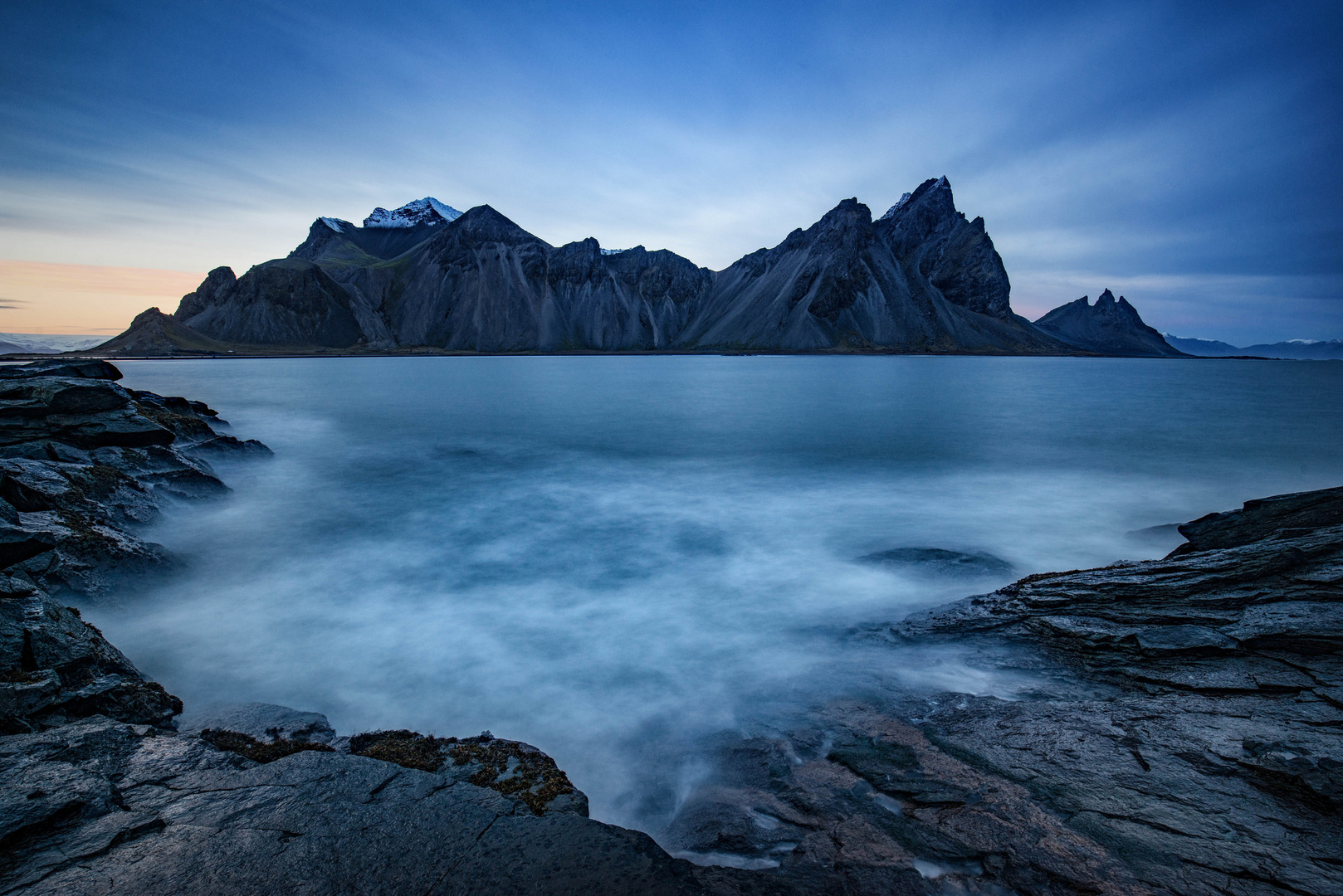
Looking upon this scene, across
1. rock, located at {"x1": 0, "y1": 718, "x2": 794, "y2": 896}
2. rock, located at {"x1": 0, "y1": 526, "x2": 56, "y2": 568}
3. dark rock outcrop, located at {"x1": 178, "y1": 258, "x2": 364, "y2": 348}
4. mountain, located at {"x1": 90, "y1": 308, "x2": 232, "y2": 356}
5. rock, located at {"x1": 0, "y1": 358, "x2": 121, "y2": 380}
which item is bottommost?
rock, located at {"x1": 0, "y1": 718, "x2": 794, "y2": 896}

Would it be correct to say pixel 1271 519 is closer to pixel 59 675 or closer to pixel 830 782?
pixel 830 782

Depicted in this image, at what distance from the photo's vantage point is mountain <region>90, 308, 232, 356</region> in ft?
372

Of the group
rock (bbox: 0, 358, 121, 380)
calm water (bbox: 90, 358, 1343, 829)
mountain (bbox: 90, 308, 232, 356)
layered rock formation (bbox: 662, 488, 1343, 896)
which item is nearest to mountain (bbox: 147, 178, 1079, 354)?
mountain (bbox: 90, 308, 232, 356)

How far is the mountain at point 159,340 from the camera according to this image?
113312mm

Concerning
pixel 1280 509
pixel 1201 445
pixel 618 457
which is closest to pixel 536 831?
pixel 1280 509

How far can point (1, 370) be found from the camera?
757 inches

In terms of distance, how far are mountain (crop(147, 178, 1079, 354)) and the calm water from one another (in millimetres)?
130697

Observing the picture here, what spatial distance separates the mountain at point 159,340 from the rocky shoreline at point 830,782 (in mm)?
143238

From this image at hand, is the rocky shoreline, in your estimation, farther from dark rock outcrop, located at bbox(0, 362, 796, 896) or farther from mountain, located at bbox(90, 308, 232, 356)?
mountain, located at bbox(90, 308, 232, 356)

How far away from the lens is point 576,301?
550ft

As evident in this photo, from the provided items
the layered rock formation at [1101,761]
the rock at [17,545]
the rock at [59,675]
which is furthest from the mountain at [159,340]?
the layered rock formation at [1101,761]

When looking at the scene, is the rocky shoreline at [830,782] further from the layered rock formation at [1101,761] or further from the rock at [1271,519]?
the rock at [1271,519]

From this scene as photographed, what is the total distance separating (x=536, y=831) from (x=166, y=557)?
9.26 m

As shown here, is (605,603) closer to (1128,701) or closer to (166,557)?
(1128,701)
